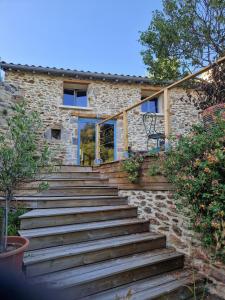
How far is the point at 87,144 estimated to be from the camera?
8.63 metres

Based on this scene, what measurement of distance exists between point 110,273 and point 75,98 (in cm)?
753

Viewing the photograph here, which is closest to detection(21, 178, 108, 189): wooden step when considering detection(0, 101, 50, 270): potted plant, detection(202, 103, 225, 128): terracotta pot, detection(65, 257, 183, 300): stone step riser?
detection(0, 101, 50, 270): potted plant

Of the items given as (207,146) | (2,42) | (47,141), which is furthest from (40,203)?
(2,42)

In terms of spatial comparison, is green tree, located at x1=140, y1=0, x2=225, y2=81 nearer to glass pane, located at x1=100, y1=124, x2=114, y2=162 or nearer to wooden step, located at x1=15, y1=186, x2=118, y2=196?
glass pane, located at x1=100, y1=124, x2=114, y2=162

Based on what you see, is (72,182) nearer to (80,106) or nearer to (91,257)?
(91,257)

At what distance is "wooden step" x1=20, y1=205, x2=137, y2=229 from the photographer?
3.06 m

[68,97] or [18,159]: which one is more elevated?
→ [68,97]

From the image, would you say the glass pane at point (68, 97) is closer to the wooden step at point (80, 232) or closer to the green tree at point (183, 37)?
the green tree at point (183, 37)

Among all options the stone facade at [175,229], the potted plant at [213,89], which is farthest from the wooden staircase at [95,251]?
the potted plant at [213,89]

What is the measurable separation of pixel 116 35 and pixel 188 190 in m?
10.6

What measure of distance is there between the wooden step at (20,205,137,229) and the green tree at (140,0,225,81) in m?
5.12

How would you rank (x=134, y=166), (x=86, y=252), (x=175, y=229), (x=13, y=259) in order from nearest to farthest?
(x=13, y=259) → (x=86, y=252) → (x=175, y=229) → (x=134, y=166)

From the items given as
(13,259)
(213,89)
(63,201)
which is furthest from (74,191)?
(213,89)

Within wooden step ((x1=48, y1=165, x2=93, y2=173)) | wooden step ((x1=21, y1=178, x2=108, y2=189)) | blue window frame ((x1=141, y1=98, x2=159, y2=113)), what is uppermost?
blue window frame ((x1=141, y1=98, x2=159, y2=113))
